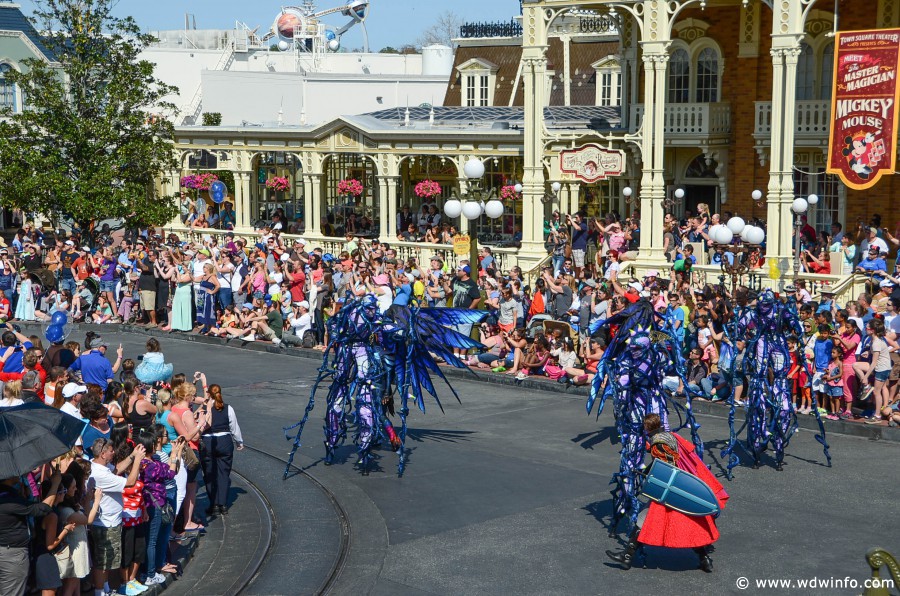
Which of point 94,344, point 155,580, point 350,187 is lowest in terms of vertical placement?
point 155,580

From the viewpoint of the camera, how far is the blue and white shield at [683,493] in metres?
9.89

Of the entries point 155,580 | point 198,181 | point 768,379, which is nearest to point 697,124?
point 198,181

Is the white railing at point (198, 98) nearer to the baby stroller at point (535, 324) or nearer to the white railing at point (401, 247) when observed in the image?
the white railing at point (401, 247)

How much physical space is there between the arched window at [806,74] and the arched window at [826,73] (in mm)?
231

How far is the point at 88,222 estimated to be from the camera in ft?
97.2

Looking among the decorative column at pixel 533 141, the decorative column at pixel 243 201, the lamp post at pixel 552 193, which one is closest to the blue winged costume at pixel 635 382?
the decorative column at pixel 533 141

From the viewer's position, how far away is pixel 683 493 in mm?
9906

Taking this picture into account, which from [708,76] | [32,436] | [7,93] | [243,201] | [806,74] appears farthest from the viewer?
[7,93]

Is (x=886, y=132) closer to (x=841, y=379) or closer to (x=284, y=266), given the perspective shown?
(x=841, y=379)

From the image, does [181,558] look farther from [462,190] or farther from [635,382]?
[462,190]

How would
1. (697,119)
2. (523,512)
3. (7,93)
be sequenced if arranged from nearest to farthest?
(523,512)
(697,119)
(7,93)

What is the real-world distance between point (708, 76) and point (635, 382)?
58.9 feet

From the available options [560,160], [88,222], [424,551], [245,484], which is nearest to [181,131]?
[88,222]

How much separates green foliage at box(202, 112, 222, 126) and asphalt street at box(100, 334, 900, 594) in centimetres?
2654
